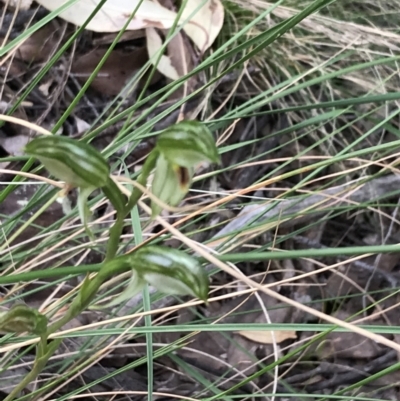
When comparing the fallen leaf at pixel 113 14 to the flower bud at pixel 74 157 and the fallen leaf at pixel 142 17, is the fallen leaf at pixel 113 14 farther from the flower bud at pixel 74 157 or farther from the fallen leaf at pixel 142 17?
the flower bud at pixel 74 157

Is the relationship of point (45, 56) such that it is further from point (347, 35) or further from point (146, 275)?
point (146, 275)

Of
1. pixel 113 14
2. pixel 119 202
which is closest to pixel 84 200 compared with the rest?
pixel 119 202

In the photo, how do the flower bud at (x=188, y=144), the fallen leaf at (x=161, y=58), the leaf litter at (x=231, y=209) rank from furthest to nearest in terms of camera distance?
the fallen leaf at (x=161, y=58) < the leaf litter at (x=231, y=209) < the flower bud at (x=188, y=144)

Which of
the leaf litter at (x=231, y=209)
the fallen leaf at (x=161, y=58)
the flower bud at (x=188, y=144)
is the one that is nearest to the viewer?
the flower bud at (x=188, y=144)

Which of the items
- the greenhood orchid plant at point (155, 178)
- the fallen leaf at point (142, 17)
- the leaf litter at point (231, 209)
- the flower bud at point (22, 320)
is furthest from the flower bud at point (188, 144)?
the fallen leaf at point (142, 17)

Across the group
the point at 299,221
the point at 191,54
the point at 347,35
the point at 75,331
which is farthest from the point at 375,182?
the point at 75,331

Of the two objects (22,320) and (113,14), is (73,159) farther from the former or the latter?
(113,14)
